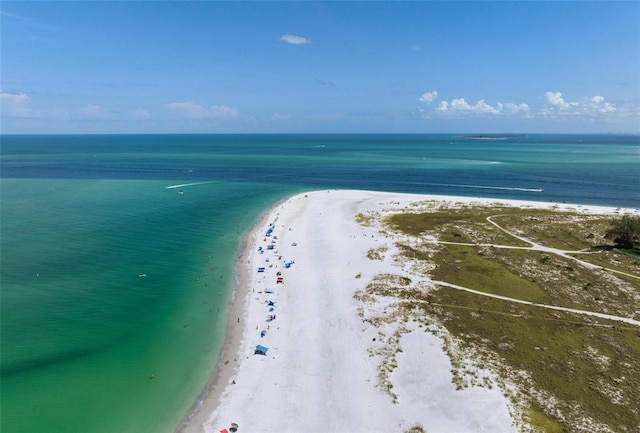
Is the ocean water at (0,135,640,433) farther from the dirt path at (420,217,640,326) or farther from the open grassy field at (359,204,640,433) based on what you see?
the dirt path at (420,217,640,326)

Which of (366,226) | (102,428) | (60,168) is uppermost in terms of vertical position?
(60,168)

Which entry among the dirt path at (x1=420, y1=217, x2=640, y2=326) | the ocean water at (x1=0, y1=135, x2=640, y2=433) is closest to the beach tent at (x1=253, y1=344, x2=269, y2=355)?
the ocean water at (x1=0, y1=135, x2=640, y2=433)

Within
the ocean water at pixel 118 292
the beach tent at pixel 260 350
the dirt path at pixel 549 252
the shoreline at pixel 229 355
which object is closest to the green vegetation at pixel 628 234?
the dirt path at pixel 549 252

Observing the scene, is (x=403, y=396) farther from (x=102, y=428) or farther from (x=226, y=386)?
(x=102, y=428)

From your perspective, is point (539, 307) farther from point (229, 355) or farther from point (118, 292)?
point (118, 292)

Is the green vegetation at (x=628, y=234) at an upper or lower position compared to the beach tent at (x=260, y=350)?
upper

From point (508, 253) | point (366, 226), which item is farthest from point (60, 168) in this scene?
point (508, 253)

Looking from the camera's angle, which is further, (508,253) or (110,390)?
(508,253)

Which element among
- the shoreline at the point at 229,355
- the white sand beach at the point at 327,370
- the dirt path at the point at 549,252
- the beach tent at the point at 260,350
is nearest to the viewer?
the white sand beach at the point at 327,370

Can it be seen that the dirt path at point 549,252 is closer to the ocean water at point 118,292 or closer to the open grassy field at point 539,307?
the open grassy field at point 539,307
